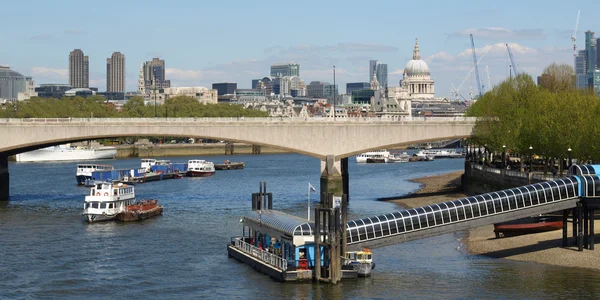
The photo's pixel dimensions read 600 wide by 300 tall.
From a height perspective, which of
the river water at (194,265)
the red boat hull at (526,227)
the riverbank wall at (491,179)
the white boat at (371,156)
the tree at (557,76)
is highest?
the tree at (557,76)

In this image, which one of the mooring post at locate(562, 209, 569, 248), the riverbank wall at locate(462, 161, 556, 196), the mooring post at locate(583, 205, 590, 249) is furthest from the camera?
the riverbank wall at locate(462, 161, 556, 196)

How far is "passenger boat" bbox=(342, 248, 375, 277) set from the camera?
171 feet

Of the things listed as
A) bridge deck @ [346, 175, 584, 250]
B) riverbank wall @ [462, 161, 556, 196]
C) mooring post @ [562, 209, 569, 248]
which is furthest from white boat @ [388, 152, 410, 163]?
Result: bridge deck @ [346, 175, 584, 250]

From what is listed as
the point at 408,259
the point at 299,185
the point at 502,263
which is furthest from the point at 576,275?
the point at 299,185

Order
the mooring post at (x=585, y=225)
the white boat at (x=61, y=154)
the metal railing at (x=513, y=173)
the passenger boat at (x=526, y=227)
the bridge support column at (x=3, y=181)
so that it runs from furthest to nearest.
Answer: the white boat at (x=61, y=154), the bridge support column at (x=3, y=181), the metal railing at (x=513, y=173), the passenger boat at (x=526, y=227), the mooring post at (x=585, y=225)

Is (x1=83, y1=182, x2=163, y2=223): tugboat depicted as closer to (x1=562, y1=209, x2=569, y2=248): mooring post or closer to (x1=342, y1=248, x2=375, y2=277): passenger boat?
(x1=342, y1=248, x2=375, y2=277): passenger boat

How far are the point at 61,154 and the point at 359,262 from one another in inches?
4813

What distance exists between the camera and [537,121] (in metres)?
91.3

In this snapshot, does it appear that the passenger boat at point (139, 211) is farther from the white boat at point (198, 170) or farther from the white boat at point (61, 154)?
the white boat at point (61, 154)

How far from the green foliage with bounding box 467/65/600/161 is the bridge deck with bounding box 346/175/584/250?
20733mm

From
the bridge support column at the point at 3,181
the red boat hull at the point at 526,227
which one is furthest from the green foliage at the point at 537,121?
the bridge support column at the point at 3,181

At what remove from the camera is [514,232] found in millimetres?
64375

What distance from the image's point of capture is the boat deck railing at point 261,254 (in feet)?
175

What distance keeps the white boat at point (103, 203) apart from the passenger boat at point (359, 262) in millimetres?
29198
